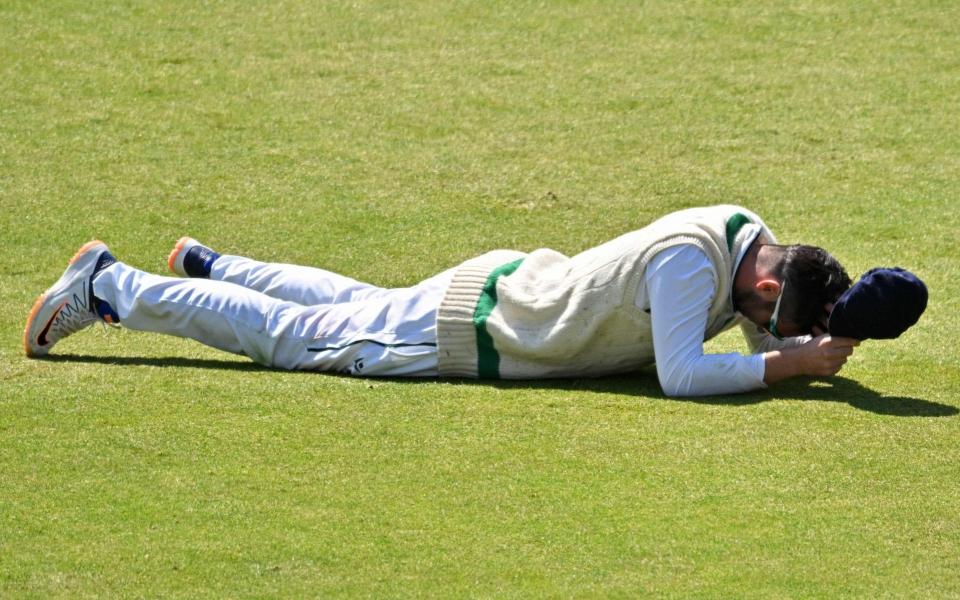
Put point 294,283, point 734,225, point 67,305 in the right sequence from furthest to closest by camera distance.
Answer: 1. point 294,283
2. point 67,305
3. point 734,225

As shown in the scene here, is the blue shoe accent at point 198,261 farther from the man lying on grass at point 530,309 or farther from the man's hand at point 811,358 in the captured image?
the man's hand at point 811,358

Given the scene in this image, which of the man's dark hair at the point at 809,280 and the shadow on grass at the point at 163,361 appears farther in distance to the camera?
the shadow on grass at the point at 163,361

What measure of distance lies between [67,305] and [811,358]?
9.91 feet

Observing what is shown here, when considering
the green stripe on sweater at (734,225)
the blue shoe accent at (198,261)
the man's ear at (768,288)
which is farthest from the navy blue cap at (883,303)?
the blue shoe accent at (198,261)

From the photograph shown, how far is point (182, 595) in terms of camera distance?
3.95 m

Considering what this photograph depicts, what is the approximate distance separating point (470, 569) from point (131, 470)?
1286mm

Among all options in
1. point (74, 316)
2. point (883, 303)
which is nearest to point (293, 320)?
point (74, 316)

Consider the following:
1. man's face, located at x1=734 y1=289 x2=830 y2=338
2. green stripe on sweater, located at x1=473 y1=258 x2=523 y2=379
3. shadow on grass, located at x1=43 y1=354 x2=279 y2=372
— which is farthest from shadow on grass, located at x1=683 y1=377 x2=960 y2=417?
shadow on grass, located at x1=43 y1=354 x2=279 y2=372

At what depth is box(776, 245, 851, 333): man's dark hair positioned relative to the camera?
522 cm

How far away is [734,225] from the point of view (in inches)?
214

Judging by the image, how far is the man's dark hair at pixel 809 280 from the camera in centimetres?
522

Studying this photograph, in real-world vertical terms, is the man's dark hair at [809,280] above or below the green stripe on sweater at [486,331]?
above

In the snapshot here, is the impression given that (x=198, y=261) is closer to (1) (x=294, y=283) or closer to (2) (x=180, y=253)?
(2) (x=180, y=253)

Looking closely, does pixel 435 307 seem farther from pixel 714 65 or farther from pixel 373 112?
pixel 714 65
